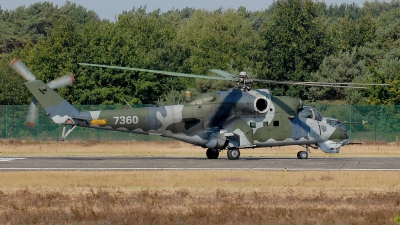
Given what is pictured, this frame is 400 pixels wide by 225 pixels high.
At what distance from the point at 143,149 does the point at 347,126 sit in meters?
15.7

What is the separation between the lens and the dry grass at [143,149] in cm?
4334

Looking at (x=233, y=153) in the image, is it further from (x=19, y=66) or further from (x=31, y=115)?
(x=19, y=66)

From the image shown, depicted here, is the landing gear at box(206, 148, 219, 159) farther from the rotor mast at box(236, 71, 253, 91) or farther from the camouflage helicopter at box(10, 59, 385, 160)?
the rotor mast at box(236, 71, 253, 91)

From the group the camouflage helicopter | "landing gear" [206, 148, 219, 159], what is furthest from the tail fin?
"landing gear" [206, 148, 219, 159]

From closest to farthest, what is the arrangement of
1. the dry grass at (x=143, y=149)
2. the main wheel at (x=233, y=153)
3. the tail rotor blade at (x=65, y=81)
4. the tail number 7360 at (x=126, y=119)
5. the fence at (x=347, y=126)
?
the tail rotor blade at (x=65, y=81), the tail number 7360 at (x=126, y=119), the main wheel at (x=233, y=153), the dry grass at (x=143, y=149), the fence at (x=347, y=126)

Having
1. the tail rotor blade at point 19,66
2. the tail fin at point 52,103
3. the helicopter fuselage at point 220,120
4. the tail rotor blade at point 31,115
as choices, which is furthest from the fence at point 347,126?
the tail rotor blade at point 19,66

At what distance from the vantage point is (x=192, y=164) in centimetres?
3394

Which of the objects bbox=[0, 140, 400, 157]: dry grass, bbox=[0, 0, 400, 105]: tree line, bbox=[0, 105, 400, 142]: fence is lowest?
bbox=[0, 140, 400, 157]: dry grass

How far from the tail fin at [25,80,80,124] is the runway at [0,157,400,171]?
2.14 metres

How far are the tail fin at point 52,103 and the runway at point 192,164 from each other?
214cm

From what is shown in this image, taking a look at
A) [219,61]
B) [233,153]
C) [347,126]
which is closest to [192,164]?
[233,153]

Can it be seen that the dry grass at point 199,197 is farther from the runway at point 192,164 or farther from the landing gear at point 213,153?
the landing gear at point 213,153

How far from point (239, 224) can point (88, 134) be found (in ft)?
124

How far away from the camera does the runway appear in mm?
31844
